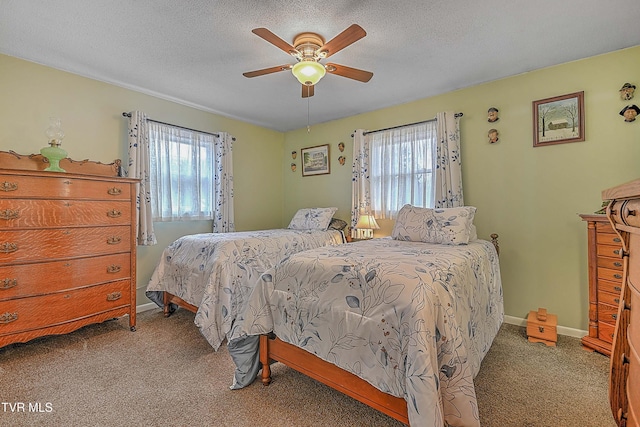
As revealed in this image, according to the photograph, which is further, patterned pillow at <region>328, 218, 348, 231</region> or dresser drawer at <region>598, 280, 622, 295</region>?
patterned pillow at <region>328, 218, 348, 231</region>

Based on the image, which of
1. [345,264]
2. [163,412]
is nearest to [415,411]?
[345,264]

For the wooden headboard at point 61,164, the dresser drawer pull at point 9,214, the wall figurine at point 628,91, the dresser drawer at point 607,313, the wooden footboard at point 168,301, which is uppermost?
the wall figurine at point 628,91

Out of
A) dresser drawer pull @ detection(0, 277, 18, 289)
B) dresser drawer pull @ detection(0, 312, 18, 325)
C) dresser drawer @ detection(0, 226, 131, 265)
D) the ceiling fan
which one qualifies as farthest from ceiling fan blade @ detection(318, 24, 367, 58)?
dresser drawer pull @ detection(0, 312, 18, 325)

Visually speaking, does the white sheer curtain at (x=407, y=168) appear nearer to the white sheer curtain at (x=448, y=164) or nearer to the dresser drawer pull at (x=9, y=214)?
the white sheer curtain at (x=448, y=164)

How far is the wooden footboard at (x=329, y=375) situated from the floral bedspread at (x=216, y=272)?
2.11 feet

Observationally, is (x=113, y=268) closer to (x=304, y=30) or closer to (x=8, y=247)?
(x=8, y=247)

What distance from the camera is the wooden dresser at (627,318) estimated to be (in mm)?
590

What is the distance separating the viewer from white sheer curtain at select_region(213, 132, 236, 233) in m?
3.71

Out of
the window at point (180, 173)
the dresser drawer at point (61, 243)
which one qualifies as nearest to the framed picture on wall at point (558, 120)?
the window at point (180, 173)

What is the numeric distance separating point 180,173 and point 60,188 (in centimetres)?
136

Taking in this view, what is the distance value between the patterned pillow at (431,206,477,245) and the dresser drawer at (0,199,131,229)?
2711mm

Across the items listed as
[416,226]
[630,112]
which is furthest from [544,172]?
[416,226]

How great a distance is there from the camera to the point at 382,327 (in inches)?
49.8

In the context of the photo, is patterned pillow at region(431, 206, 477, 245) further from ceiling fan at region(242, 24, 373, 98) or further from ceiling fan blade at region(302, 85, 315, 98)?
ceiling fan blade at region(302, 85, 315, 98)
